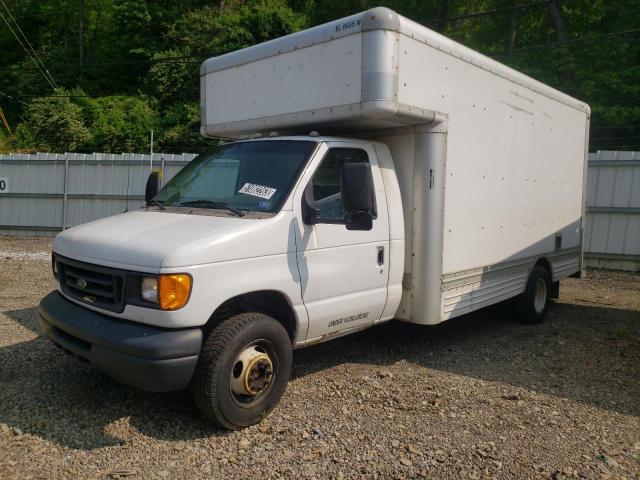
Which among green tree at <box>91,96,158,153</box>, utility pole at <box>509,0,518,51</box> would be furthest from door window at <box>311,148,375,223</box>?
green tree at <box>91,96,158,153</box>

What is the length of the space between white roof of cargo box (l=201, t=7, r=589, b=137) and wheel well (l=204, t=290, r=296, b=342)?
1.68 metres

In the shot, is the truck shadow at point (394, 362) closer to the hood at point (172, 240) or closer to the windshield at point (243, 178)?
the hood at point (172, 240)

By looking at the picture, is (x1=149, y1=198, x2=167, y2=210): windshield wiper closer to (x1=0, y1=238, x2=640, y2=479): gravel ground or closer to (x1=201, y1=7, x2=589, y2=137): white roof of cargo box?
(x1=201, y1=7, x2=589, y2=137): white roof of cargo box

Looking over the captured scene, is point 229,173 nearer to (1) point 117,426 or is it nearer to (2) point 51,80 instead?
(1) point 117,426

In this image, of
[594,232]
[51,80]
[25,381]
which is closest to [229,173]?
[25,381]

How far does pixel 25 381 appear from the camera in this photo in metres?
4.57

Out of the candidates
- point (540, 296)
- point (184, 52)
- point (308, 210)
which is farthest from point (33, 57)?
point (308, 210)

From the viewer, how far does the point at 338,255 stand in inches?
174

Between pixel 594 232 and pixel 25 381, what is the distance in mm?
11053

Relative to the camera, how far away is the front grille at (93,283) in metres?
3.63

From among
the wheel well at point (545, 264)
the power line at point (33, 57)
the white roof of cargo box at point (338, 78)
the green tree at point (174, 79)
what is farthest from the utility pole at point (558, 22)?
the power line at point (33, 57)

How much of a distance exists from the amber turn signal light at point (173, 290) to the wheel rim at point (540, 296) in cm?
508

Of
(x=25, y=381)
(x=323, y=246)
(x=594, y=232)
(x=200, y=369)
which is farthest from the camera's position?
(x=594, y=232)

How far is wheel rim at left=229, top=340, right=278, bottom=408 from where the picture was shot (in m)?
3.82
